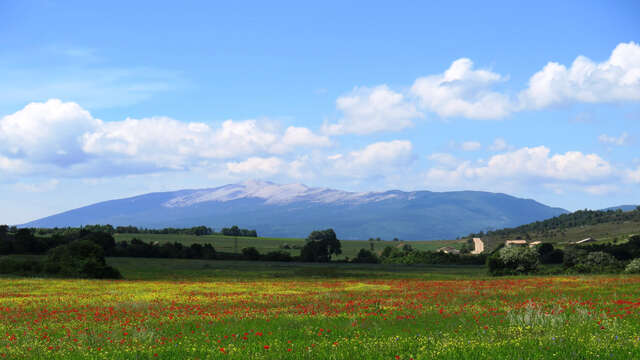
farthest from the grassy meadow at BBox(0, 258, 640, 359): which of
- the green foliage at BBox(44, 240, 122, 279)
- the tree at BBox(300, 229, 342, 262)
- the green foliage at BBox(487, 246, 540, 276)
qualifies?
the tree at BBox(300, 229, 342, 262)

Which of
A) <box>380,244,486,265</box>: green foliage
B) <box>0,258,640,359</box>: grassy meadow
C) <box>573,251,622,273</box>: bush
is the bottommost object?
<box>380,244,486,265</box>: green foliage

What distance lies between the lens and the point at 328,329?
63.8 ft

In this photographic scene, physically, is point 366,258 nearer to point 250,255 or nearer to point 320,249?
point 320,249

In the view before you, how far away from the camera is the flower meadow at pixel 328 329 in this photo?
47.6ft

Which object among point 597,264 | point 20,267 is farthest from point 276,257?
Result: point 597,264

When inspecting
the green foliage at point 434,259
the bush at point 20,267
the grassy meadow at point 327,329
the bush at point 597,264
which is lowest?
the green foliage at point 434,259

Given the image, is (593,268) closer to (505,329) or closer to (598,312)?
(598,312)

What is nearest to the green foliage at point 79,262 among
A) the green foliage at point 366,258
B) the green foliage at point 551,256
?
the green foliage at point 366,258

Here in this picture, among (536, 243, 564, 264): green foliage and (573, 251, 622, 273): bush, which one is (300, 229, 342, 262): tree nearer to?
(536, 243, 564, 264): green foliage

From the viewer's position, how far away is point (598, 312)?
21.5 metres

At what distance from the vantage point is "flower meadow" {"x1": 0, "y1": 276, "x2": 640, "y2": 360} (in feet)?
47.6

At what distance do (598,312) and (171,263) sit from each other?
279ft

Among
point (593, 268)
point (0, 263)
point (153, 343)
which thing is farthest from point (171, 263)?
point (153, 343)

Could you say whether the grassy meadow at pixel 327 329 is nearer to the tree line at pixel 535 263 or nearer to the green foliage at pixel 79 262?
the green foliage at pixel 79 262
